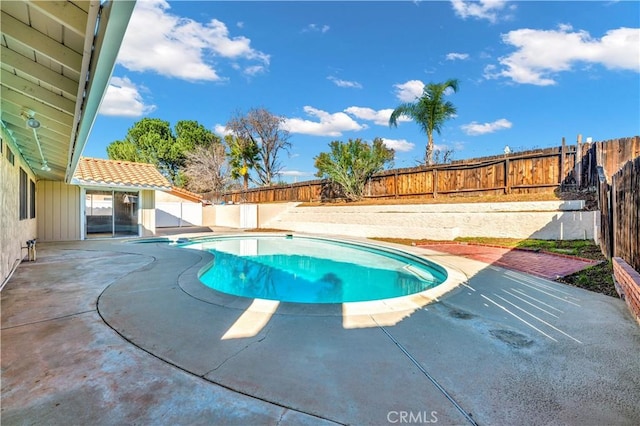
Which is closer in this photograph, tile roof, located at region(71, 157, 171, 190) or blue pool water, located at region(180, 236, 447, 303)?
blue pool water, located at region(180, 236, 447, 303)

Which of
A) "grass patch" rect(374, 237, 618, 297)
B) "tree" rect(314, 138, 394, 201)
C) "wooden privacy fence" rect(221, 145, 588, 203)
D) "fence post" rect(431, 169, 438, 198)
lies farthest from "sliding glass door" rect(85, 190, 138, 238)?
"fence post" rect(431, 169, 438, 198)

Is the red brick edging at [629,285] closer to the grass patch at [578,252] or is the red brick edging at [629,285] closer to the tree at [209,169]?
the grass patch at [578,252]

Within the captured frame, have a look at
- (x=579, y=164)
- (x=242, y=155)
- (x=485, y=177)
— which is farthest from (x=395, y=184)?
(x=242, y=155)

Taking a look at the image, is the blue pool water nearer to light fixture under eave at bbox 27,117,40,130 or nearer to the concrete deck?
the concrete deck

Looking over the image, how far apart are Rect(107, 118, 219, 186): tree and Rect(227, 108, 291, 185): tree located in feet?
23.6

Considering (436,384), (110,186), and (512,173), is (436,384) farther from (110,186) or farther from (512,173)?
(110,186)

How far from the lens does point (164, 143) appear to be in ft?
105

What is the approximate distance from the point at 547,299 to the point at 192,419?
4747 mm

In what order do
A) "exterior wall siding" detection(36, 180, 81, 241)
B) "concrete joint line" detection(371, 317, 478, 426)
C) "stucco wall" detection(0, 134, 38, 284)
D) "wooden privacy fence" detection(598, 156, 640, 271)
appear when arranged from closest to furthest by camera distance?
"concrete joint line" detection(371, 317, 478, 426)
"wooden privacy fence" detection(598, 156, 640, 271)
"stucco wall" detection(0, 134, 38, 284)
"exterior wall siding" detection(36, 180, 81, 241)

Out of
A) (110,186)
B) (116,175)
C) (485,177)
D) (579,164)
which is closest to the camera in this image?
(579,164)

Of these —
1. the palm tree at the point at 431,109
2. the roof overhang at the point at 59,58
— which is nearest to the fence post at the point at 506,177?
the palm tree at the point at 431,109

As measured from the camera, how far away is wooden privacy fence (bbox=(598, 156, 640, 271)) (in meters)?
3.63

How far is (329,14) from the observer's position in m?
14.9

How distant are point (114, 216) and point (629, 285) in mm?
15927
